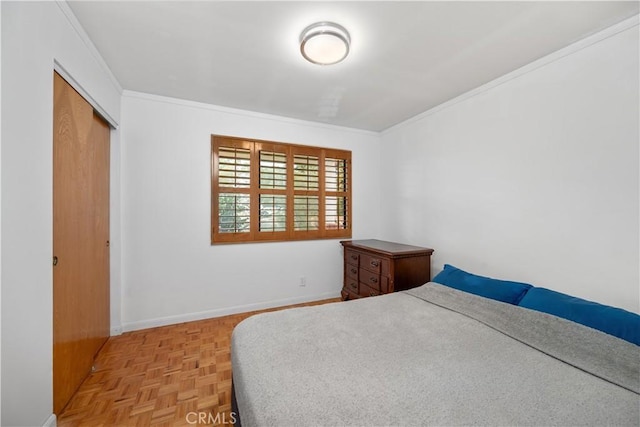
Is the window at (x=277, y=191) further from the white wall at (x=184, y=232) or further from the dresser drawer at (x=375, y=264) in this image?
the dresser drawer at (x=375, y=264)

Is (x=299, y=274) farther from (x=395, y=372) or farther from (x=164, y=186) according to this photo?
(x=395, y=372)

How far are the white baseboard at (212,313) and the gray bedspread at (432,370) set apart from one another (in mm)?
1623

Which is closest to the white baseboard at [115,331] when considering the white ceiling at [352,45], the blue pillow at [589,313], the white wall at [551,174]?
the white ceiling at [352,45]

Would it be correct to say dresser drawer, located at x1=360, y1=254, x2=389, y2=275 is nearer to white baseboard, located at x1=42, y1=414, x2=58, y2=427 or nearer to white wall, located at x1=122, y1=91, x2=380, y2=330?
white wall, located at x1=122, y1=91, x2=380, y2=330

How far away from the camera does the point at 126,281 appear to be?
2682 millimetres

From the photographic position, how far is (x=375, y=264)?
297cm

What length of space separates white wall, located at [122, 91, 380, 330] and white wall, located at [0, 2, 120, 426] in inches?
50.3

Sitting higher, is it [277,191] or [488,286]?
[277,191]

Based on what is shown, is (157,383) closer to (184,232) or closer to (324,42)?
(184,232)

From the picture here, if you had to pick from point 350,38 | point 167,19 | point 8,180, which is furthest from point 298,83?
point 8,180

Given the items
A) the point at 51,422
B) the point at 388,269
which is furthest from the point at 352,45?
the point at 51,422

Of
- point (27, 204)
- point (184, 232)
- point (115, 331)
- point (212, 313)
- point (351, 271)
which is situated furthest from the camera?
point (351, 271)

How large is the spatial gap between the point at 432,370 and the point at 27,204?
2.09m

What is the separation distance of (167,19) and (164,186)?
1.66 metres
